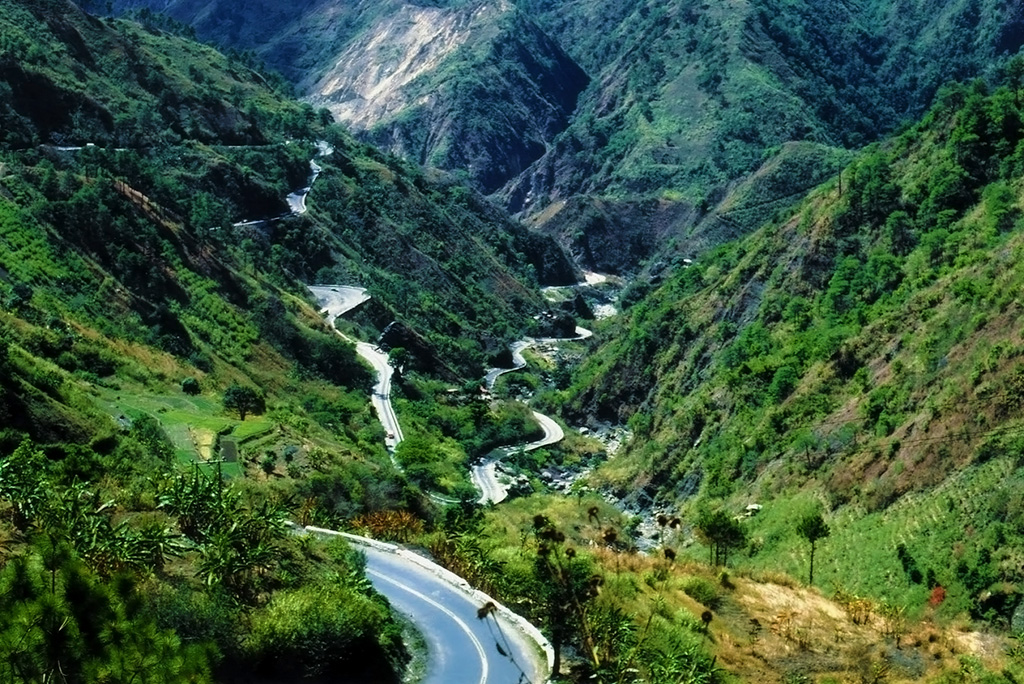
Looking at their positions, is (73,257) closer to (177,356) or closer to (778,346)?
(177,356)

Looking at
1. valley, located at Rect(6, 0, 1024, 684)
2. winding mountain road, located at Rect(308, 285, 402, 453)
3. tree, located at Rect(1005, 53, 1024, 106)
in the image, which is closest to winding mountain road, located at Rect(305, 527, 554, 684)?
valley, located at Rect(6, 0, 1024, 684)

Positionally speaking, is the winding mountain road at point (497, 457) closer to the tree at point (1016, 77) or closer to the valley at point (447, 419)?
the valley at point (447, 419)

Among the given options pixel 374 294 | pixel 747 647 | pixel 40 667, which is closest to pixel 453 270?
pixel 374 294

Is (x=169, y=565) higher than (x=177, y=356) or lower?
higher

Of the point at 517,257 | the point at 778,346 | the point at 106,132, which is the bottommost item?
the point at 106,132

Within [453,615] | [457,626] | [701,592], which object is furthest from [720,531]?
[457,626]

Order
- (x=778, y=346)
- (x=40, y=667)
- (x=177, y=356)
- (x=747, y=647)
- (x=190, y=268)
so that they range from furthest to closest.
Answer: (x=190, y=268) → (x=778, y=346) → (x=177, y=356) → (x=747, y=647) → (x=40, y=667)

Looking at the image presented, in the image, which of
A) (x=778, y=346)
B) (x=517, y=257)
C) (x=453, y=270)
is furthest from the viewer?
(x=517, y=257)
